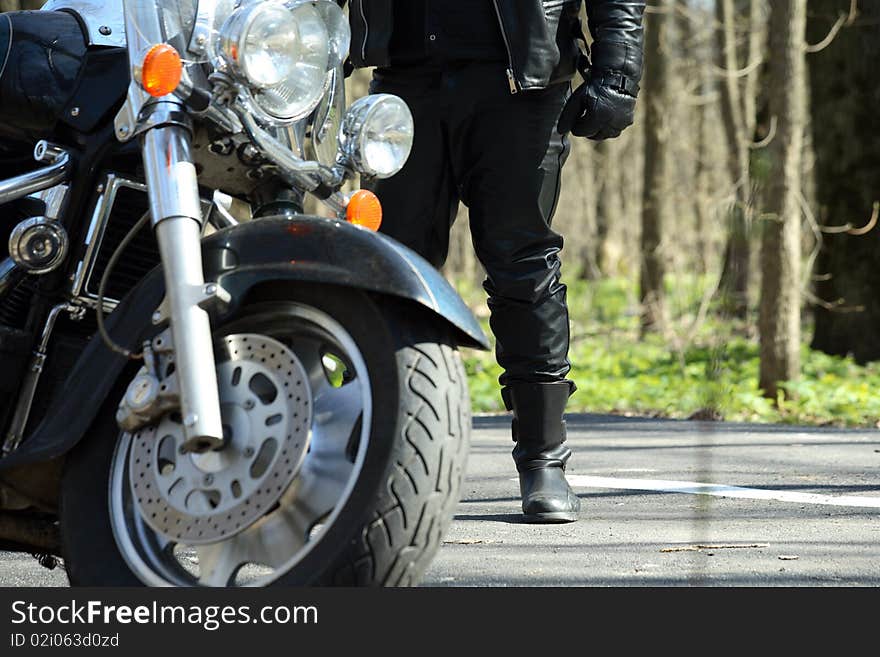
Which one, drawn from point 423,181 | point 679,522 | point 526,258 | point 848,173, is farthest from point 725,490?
point 848,173

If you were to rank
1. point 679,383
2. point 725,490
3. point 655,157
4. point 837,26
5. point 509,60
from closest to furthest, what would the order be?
point 509,60, point 725,490, point 679,383, point 837,26, point 655,157

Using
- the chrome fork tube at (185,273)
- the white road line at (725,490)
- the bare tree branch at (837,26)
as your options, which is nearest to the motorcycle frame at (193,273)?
the chrome fork tube at (185,273)

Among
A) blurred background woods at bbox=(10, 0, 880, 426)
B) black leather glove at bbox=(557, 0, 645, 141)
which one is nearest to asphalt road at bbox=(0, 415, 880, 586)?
blurred background woods at bbox=(10, 0, 880, 426)

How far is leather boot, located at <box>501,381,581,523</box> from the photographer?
13.7ft

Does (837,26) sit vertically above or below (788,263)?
above

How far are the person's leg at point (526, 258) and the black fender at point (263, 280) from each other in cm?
142

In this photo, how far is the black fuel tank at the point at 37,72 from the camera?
9.62 ft

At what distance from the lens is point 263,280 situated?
8.48 ft

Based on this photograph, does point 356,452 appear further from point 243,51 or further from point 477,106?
point 477,106

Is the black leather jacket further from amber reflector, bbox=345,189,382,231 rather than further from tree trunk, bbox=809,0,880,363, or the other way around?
tree trunk, bbox=809,0,880,363

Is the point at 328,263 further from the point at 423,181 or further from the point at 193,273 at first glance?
the point at 423,181

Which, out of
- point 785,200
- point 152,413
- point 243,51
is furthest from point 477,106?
point 785,200

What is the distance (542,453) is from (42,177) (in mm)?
1865

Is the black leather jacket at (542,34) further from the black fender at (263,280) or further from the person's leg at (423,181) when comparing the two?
the black fender at (263,280)
